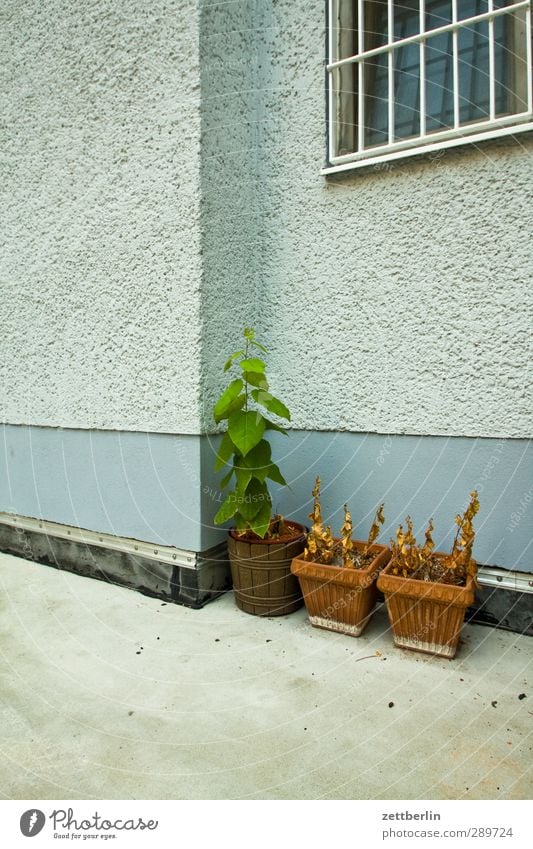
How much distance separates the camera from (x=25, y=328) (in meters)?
3.13

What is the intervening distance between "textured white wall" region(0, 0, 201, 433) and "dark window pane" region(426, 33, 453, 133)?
1.01 meters

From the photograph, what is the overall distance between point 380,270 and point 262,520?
1202mm

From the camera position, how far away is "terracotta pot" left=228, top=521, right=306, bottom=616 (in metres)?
2.29

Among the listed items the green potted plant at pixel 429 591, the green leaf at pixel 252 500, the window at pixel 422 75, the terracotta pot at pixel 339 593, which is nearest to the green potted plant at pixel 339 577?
the terracotta pot at pixel 339 593

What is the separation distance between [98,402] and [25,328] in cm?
74

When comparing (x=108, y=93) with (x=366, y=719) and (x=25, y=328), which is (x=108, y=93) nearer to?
(x=25, y=328)

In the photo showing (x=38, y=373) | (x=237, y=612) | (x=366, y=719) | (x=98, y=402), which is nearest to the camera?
(x=366, y=719)

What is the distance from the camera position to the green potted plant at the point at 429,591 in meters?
1.89

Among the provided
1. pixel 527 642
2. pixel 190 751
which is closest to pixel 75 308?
pixel 190 751

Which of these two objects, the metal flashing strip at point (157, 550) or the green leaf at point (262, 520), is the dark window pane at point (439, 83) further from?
the metal flashing strip at point (157, 550)

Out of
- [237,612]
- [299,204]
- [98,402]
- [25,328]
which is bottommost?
[237,612]

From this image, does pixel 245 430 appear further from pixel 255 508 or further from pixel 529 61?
pixel 529 61

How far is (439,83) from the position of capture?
90.0 inches

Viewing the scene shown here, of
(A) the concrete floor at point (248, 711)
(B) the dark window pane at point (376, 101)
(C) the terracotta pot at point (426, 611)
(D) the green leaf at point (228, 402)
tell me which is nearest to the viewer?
(A) the concrete floor at point (248, 711)
